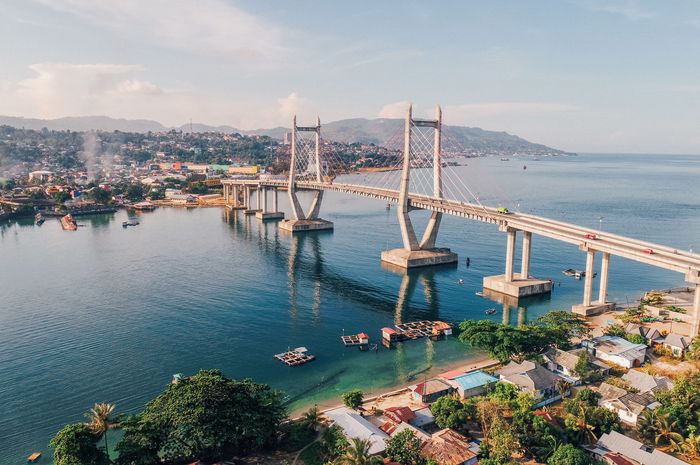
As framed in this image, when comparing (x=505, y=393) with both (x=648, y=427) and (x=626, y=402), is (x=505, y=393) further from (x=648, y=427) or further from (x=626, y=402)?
(x=648, y=427)

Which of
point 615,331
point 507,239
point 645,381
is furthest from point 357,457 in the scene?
point 507,239

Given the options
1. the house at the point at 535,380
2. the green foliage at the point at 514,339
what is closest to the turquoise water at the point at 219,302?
the green foliage at the point at 514,339

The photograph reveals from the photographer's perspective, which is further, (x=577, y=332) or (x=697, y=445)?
(x=577, y=332)

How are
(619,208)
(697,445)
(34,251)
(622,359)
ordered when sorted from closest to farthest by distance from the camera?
(697,445)
(622,359)
(34,251)
(619,208)

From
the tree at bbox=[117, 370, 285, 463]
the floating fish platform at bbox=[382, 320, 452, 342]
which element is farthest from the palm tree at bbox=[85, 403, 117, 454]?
the floating fish platform at bbox=[382, 320, 452, 342]

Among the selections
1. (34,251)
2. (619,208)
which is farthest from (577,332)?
(619,208)

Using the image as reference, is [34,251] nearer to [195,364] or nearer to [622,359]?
[195,364]

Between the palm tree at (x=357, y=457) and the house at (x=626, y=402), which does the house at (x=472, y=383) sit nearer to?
the house at (x=626, y=402)
